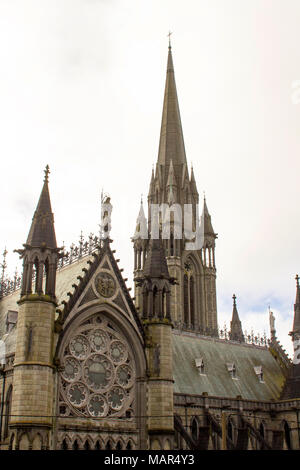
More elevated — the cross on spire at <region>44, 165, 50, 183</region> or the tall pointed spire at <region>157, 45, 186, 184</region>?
the tall pointed spire at <region>157, 45, 186, 184</region>

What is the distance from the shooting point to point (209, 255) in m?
101

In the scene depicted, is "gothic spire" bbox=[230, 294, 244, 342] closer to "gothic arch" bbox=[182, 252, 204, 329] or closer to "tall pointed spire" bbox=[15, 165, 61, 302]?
"gothic arch" bbox=[182, 252, 204, 329]

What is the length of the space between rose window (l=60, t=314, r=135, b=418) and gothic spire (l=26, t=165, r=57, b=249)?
18.2 feet

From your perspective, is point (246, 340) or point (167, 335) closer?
point (167, 335)

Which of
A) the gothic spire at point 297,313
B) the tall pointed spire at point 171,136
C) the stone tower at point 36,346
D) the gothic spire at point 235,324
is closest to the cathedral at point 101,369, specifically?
the stone tower at point 36,346

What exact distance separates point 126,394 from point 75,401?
3.72m

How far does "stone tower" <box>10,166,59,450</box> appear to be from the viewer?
34.1 m

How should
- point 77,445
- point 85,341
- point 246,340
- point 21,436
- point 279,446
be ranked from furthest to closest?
point 246,340 → point 279,446 → point 85,341 → point 77,445 → point 21,436

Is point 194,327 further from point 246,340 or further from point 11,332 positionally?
point 11,332

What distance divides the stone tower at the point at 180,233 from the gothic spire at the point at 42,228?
50.3 meters

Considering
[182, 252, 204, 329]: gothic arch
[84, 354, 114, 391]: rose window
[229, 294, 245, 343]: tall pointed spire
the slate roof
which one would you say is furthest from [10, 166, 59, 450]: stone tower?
[182, 252, 204, 329]: gothic arch

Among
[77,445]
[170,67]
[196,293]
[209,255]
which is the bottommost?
[77,445]

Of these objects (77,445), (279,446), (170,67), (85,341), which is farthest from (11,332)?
(170,67)

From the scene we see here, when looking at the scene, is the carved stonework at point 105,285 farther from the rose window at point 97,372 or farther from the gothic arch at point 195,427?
the gothic arch at point 195,427
